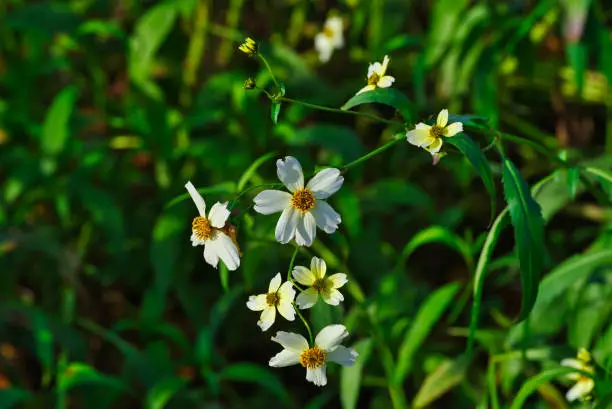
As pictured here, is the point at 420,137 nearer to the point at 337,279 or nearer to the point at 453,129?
the point at 453,129

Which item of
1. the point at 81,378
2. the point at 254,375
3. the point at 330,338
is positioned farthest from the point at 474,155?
the point at 81,378

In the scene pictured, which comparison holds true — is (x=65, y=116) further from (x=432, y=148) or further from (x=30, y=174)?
(x=432, y=148)

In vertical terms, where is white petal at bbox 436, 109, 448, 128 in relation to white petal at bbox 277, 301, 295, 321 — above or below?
above

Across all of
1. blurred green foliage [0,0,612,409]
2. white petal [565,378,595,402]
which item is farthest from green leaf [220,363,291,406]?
white petal [565,378,595,402]

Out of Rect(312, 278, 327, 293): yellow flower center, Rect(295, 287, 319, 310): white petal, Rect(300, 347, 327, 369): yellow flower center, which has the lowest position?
Rect(300, 347, 327, 369): yellow flower center

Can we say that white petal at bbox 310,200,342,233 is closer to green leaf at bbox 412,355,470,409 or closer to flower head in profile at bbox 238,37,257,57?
flower head in profile at bbox 238,37,257,57

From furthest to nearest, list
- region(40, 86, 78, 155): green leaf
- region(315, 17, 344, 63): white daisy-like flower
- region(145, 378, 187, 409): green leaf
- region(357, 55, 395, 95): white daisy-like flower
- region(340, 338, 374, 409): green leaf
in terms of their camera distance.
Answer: region(315, 17, 344, 63): white daisy-like flower, region(40, 86, 78, 155): green leaf, region(145, 378, 187, 409): green leaf, region(340, 338, 374, 409): green leaf, region(357, 55, 395, 95): white daisy-like flower

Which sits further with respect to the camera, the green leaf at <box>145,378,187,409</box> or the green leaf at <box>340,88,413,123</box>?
the green leaf at <box>145,378,187,409</box>
